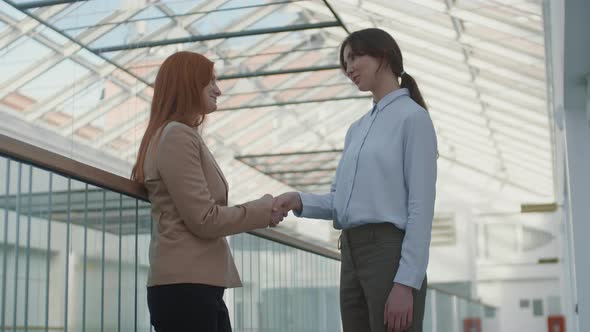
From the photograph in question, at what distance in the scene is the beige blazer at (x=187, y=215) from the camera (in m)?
2.10

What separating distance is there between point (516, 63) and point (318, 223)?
12136mm

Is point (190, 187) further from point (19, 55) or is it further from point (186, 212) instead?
point (19, 55)

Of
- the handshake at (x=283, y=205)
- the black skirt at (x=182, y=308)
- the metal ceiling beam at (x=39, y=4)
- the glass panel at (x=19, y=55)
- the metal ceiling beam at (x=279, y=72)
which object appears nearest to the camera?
the black skirt at (x=182, y=308)

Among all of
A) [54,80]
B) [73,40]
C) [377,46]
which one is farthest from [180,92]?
[54,80]

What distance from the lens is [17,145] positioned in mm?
1879

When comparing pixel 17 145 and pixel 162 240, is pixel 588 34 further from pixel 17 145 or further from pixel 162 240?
pixel 17 145

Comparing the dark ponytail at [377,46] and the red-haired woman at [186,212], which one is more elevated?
the dark ponytail at [377,46]

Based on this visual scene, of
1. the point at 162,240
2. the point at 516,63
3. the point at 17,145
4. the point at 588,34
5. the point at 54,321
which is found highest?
the point at 516,63

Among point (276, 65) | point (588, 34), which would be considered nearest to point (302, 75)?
point (276, 65)

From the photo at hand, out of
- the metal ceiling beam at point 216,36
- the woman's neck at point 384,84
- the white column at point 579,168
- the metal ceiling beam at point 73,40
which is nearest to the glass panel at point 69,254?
the woman's neck at point 384,84

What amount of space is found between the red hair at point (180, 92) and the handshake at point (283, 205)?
28 centimetres

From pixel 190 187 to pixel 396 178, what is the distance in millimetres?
474

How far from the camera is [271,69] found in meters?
14.7

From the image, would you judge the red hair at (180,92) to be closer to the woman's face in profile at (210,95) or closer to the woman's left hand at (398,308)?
the woman's face in profile at (210,95)
